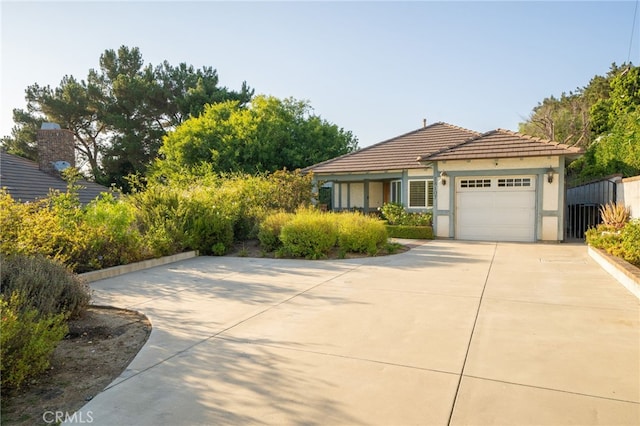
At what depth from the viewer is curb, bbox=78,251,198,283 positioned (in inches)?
303

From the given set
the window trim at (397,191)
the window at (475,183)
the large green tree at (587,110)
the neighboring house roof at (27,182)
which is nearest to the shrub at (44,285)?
the neighboring house roof at (27,182)

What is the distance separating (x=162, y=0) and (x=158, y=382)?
9.37m

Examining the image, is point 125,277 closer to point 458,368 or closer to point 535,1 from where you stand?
point 458,368

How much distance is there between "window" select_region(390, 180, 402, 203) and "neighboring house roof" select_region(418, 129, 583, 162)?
454 centimetres

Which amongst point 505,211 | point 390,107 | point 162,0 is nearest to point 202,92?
point 390,107

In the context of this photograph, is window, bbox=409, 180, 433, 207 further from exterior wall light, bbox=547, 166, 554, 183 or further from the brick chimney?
the brick chimney

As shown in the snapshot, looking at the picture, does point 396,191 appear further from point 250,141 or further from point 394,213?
point 250,141

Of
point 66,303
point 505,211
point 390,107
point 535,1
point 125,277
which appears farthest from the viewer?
point 390,107

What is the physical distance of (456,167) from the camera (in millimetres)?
14953

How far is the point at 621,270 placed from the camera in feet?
22.8

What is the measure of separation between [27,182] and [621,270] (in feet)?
57.0

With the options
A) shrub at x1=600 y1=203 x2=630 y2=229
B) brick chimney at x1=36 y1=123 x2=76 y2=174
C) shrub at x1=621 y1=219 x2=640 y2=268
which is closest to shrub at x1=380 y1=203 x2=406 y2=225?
shrub at x1=600 y1=203 x2=630 y2=229

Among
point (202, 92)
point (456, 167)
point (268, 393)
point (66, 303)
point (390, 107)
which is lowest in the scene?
point (268, 393)

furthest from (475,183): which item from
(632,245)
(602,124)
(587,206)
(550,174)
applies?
(602,124)
